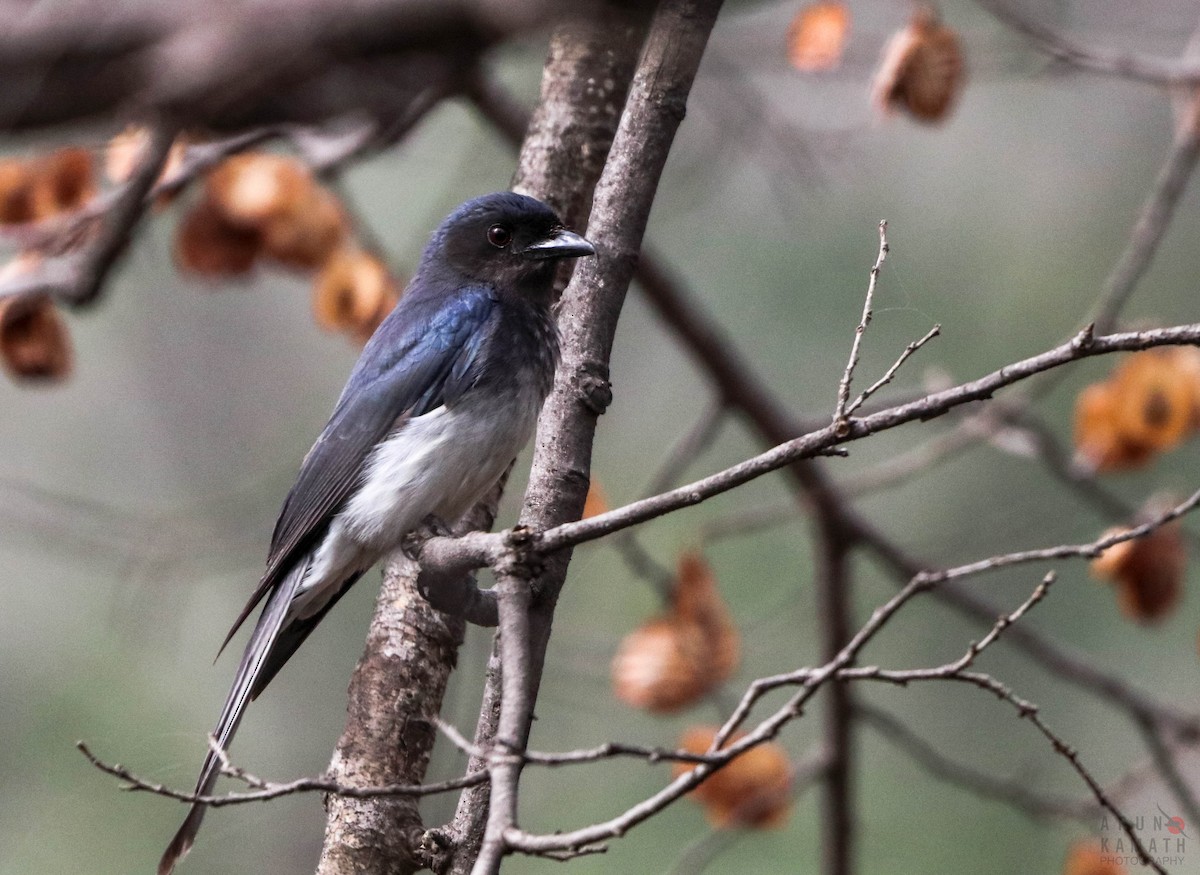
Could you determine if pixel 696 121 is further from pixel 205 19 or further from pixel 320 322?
pixel 205 19

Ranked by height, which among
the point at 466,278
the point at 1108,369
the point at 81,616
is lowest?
the point at 466,278

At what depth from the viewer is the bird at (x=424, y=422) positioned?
3846 mm

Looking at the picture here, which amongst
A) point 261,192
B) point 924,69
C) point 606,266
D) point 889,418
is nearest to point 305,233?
point 261,192

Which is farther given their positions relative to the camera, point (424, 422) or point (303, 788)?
point (424, 422)

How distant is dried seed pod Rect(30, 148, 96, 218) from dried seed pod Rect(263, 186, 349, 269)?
0.60m

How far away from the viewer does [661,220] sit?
19.6ft

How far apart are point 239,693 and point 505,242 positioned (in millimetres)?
1517

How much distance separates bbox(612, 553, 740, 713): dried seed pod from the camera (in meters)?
4.77

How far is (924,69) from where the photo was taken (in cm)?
416

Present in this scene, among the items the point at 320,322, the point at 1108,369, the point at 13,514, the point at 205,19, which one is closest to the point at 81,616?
the point at 13,514

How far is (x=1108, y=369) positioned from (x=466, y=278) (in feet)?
14.1

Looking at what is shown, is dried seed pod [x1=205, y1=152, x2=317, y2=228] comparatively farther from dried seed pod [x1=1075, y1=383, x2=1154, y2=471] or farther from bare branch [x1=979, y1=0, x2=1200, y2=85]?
dried seed pod [x1=1075, y1=383, x2=1154, y2=471]

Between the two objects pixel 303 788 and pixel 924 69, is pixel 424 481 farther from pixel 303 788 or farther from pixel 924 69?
pixel 924 69

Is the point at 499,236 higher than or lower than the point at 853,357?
higher
